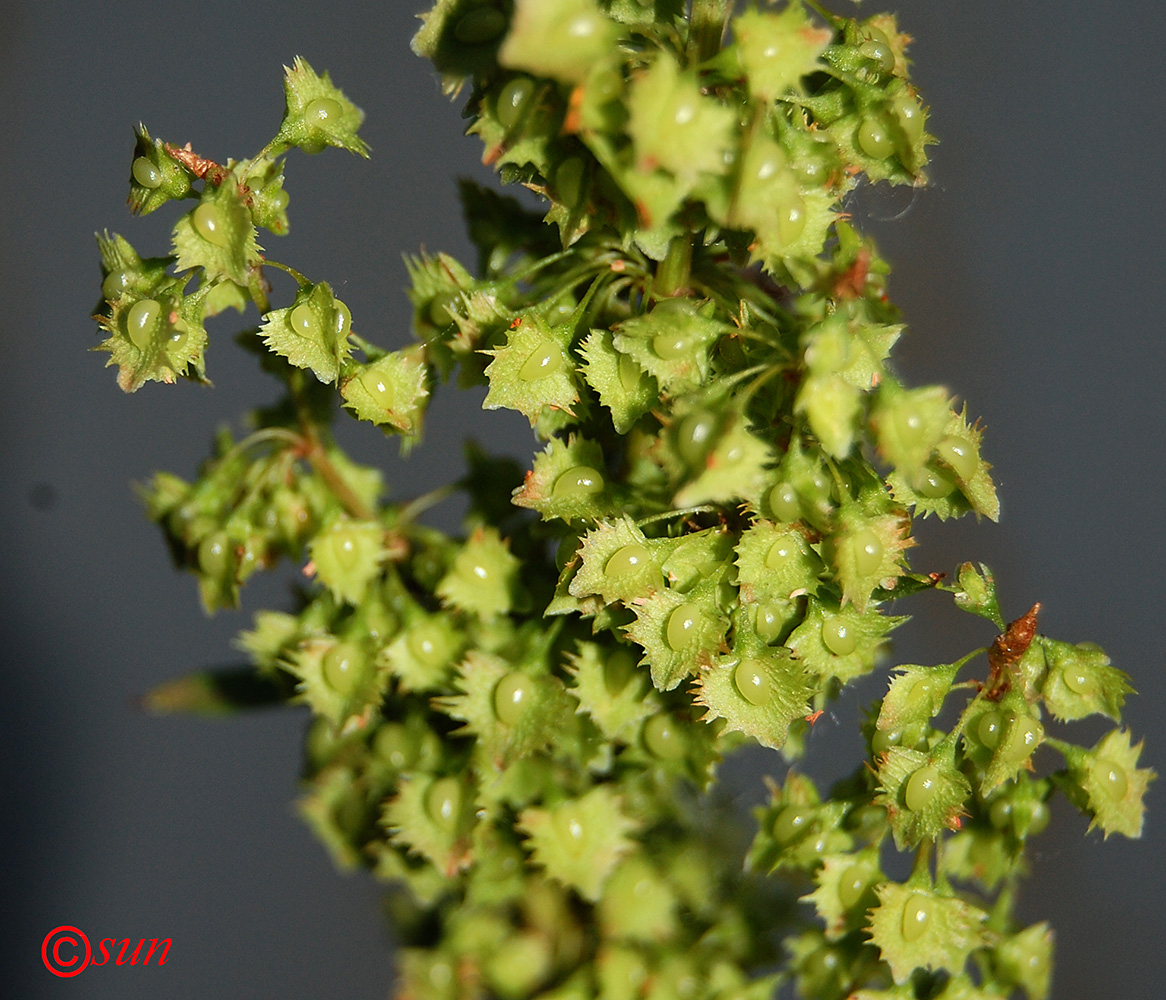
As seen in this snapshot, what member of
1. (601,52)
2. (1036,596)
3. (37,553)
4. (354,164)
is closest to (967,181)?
(1036,596)

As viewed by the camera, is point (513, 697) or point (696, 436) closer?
point (696, 436)

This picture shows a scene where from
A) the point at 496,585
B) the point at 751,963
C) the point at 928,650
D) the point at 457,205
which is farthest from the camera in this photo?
the point at 457,205

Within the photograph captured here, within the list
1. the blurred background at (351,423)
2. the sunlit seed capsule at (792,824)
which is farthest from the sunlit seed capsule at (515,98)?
the blurred background at (351,423)

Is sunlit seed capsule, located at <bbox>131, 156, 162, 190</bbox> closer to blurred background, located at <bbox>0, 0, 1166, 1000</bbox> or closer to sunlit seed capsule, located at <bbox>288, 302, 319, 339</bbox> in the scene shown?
sunlit seed capsule, located at <bbox>288, 302, 319, 339</bbox>

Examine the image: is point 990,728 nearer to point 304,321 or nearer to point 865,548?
point 865,548

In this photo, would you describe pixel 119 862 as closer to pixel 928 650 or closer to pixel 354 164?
pixel 354 164

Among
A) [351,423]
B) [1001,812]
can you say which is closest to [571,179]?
[1001,812]

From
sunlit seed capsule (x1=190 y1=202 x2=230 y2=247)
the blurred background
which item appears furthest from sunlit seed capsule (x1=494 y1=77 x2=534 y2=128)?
the blurred background
